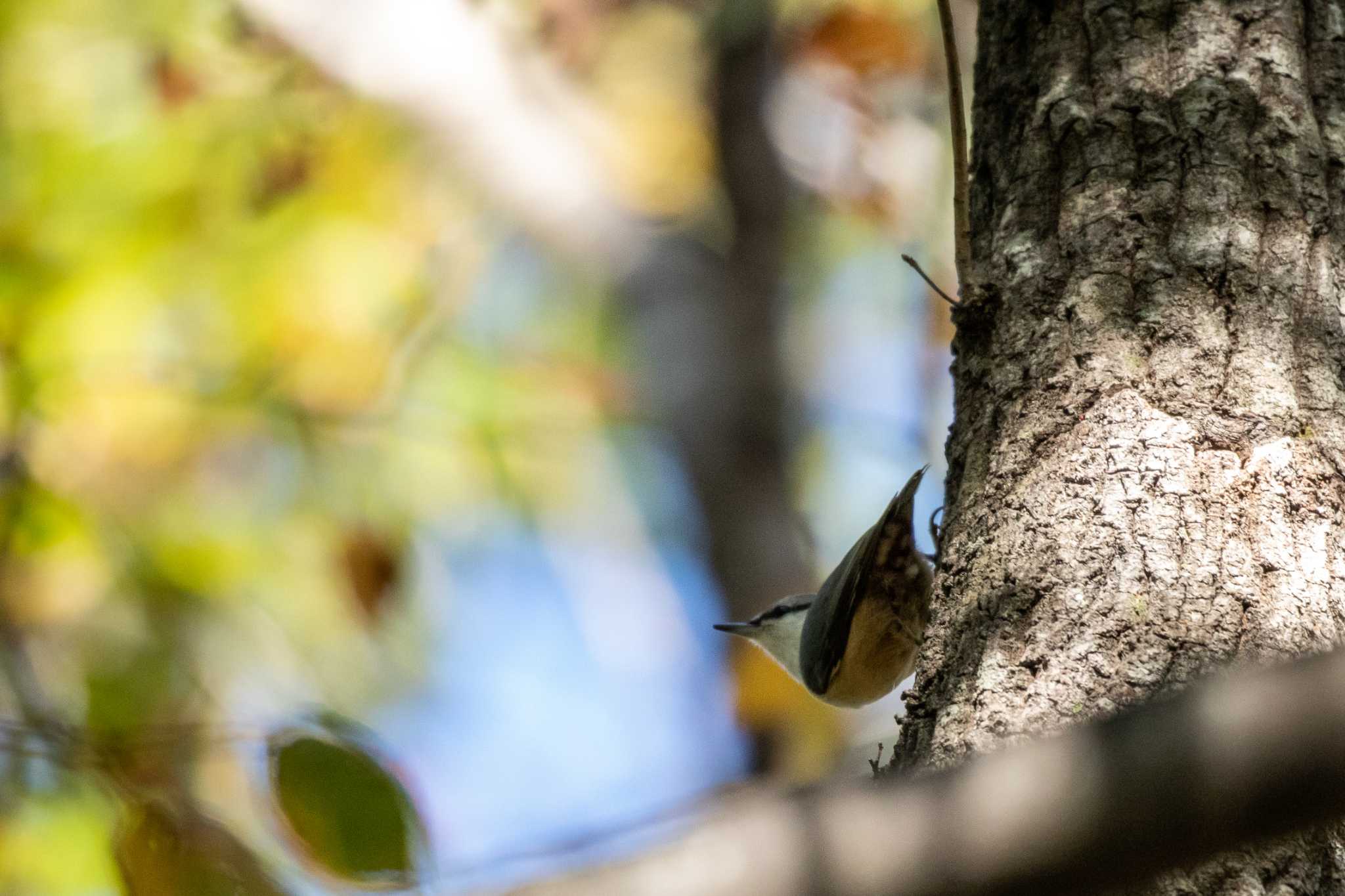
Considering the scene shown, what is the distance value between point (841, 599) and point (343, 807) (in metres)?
1.46

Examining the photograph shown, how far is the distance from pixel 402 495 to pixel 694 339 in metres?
3.30

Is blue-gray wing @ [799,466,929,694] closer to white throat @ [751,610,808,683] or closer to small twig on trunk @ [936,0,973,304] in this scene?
white throat @ [751,610,808,683]

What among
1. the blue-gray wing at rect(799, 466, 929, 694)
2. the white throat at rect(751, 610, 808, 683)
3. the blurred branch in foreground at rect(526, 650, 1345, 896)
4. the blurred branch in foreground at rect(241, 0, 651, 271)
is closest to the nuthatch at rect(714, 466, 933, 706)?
the blue-gray wing at rect(799, 466, 929, 694)

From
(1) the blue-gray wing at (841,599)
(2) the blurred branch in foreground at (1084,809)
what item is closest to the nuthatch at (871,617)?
(1) the blue-gray wing at (841,599)

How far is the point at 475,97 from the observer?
13.9ft

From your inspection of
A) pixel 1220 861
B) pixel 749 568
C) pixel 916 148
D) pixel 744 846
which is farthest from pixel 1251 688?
pixel 916 148

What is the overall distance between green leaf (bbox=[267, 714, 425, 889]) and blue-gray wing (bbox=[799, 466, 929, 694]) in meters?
1.32

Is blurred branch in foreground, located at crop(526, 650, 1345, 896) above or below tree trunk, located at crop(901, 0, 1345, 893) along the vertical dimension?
above

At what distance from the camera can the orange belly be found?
317 centimetres

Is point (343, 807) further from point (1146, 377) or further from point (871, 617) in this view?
point (871, 617)

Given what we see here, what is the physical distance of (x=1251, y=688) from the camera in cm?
63

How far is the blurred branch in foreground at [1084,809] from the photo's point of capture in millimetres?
618

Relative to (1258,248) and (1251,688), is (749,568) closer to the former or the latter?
(1258,248)

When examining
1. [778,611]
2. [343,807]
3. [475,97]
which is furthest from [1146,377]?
[475,97]
